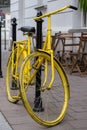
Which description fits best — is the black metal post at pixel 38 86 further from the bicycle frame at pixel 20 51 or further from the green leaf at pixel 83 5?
the green leaf at pixel 83 5

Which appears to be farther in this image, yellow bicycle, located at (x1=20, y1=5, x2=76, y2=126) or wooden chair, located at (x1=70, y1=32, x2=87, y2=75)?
wooden chair, located at (x1=70, y1=32, x2=87, y2=75)

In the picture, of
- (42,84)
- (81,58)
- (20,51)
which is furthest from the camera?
(81,58)

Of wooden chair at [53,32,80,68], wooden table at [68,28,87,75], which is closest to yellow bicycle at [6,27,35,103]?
wooden table at [68,28,87,75]

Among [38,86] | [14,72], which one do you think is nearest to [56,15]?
[14,72]

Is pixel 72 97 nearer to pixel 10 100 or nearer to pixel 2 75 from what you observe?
pixel 10 100

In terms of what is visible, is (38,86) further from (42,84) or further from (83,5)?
(83,5)

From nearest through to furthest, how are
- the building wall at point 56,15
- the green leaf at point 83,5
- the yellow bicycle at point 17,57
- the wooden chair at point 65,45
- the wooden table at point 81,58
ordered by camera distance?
the yellow bicycle at point 17,57
the wooden table at point 81,58
the wooden chair at point 65,45
the green leaf at point 83,5
the building wall at point 56,15

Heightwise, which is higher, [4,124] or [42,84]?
[42,84]

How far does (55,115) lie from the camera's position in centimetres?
611

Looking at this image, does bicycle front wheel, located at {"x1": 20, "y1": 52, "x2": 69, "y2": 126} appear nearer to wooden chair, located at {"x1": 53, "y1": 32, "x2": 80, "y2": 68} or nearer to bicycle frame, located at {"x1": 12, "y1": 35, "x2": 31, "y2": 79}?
bicycle frame, located at {"x1": 12, "y1": 35, "x2": 31, "y2": 79}

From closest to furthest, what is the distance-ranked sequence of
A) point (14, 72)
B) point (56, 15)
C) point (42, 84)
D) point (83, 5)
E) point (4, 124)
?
point (4, 124) < point (42, 84) < point (14, 72) < point (83, 5) < point (56, 15)

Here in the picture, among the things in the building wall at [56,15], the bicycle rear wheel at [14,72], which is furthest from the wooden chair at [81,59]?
the bicycle rear wheel at [14,72]

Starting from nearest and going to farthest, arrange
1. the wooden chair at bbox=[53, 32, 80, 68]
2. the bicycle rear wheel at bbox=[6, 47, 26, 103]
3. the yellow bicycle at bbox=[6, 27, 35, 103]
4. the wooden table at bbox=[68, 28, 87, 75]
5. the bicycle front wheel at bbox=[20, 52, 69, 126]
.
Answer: the bicycle front wheel at bbox=[20, 52, 69, 126] < the yellow bicycle at bbox=[6, 27, 35, 103] < the bicycle rear wheel at bbox=[6, 47, 26, 103] < the wooden table at bbox=[68, 28, 87, 75] < the wooden chair at bbox=[53, 32, 80, 68]

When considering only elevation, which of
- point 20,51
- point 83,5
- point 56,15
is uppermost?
point 83,5
